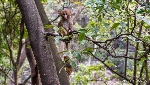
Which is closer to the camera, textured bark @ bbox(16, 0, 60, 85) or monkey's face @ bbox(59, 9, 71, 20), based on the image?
textured bark @ bbox(16, 0, 60, 85)

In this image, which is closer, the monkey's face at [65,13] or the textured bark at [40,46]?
the textured bark at [40,46]

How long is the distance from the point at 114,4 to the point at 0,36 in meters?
1.89

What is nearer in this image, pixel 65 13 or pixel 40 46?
pixel 40 46

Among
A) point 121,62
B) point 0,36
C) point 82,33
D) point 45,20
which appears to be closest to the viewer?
point 82,33

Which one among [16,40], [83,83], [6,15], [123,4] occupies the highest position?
[123,4]

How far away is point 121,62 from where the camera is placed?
7.24 metres

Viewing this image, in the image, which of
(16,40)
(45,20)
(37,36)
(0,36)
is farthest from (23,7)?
(16,40)

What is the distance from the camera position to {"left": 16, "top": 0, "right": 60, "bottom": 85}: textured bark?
1.06m

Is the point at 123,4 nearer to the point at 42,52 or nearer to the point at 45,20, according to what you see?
the point at 42,52

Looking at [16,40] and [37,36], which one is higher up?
[37,36]

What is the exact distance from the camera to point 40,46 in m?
1.10

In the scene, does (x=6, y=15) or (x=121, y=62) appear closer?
(x=6, y=15)

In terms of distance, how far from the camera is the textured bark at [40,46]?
106cm

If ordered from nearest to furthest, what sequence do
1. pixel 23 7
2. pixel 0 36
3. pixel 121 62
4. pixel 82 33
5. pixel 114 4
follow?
pixel 82 33, pixel 114 4, pixel 23 7, pixel 0 36, pixel 121 62
